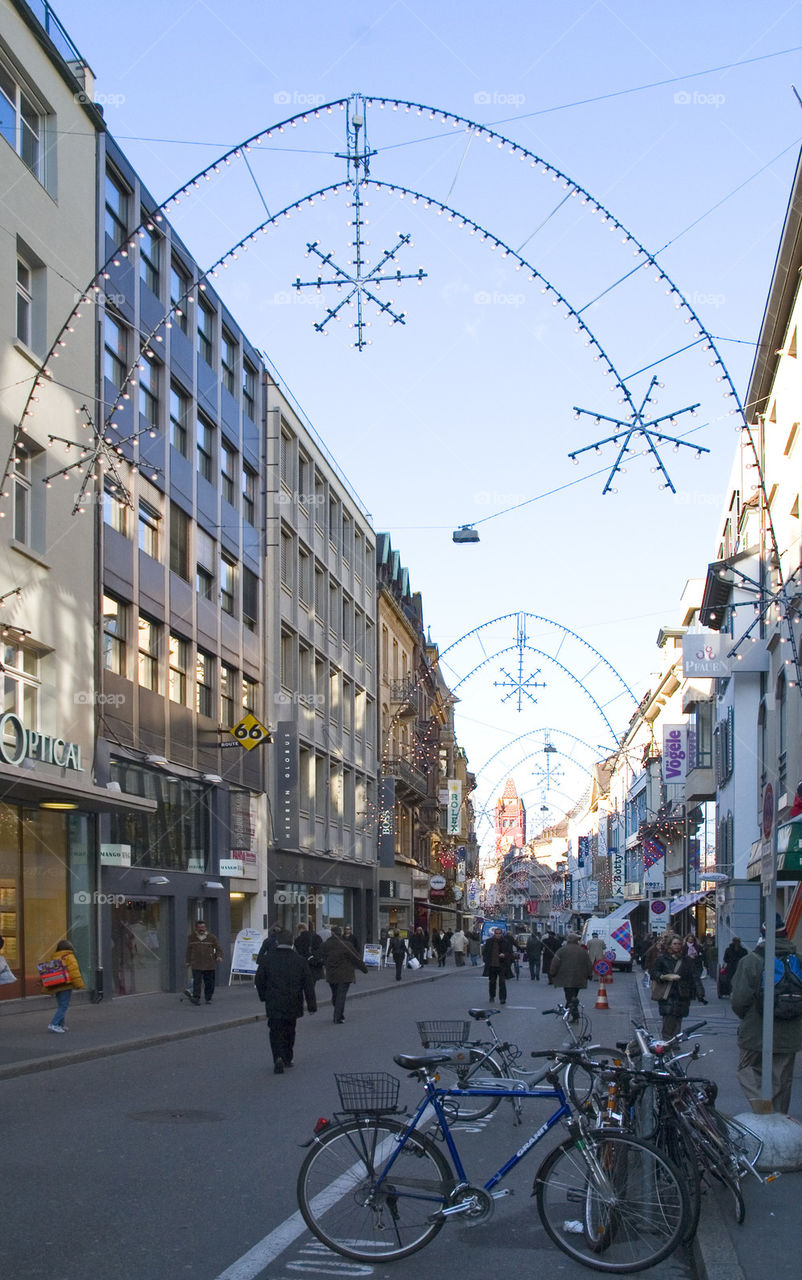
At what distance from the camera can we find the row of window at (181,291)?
96.0 ft

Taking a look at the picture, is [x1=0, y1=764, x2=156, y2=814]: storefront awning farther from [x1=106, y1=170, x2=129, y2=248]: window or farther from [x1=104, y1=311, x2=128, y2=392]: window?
[x1=106, y1=170, x2=129, y2=248]: window

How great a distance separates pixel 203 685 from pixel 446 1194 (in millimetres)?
27380

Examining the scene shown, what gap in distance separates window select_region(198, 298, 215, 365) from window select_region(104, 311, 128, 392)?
19.3ft

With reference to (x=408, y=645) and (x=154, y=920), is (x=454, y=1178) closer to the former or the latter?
(x=154, y=920)

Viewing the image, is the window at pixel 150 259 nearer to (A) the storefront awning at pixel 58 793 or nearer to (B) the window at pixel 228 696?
(B) the window at pixel 228 696

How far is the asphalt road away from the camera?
7.03 metres

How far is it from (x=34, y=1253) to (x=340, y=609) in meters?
44.5

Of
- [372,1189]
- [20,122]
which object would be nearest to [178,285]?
[20,122]

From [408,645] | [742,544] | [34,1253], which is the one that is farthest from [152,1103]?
[408,645]

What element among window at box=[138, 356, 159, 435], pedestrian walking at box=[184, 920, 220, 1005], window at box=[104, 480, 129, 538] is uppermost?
window at box=[138, 356, 159, 435]

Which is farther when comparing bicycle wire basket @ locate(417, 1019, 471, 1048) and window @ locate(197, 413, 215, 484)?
window @ locate(197, 413, 215, 484)

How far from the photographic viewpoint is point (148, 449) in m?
29.6

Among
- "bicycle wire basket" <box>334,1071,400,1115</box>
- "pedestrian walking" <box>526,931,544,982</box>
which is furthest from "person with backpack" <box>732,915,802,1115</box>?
"pedestrian walking" <box>526,931,544,982</box>

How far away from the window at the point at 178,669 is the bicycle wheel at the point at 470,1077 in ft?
72.7
